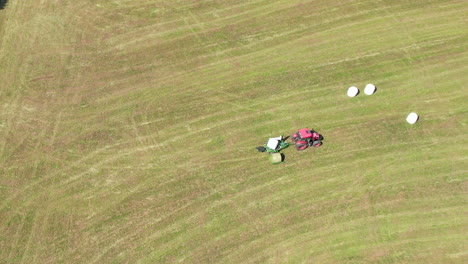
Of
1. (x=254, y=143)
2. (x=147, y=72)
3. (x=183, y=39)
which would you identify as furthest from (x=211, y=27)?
(x=254, y=143)

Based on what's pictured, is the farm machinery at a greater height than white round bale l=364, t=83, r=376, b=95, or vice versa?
white round bale l=364, t=83, r=376, b=95

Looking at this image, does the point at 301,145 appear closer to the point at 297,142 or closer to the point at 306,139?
the point at 297,142

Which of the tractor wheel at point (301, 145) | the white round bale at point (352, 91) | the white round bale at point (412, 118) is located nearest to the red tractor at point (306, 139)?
the tractor wheel at point (301, 145)

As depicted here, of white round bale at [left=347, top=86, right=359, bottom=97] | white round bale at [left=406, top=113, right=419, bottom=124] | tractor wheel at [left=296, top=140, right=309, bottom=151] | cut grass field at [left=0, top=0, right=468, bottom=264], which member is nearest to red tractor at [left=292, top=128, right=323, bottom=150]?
tractor wheel at [left=296, top=140, right=309, bottom=151]

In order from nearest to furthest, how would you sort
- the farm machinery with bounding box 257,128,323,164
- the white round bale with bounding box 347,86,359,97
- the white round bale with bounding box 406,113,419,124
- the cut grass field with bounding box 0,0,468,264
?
the cut grass field with bounding box 0,0,468,264, the farm machinery with bounding box 257,128,323,164, the white round bale with bounding box 406,113,419,124, the white round bale with bounding box 347,86,359,97

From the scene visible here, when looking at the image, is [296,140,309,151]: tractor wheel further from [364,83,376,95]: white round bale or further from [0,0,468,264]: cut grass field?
[364,83,376,95]: white round bale

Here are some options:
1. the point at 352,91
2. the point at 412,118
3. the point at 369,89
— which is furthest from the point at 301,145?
the point at 412,118

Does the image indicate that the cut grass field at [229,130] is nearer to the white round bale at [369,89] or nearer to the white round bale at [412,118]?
the white round bale at [369,89]
